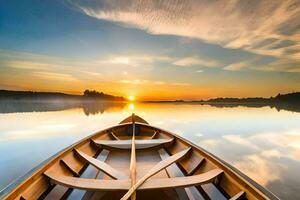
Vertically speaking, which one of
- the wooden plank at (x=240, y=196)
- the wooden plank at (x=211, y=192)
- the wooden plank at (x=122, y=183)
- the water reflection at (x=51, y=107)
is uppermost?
the wooden plank at (x=122, y=183)

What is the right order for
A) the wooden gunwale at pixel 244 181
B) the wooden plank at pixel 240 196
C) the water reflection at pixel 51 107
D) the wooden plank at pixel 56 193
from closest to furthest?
the wooden gunwale at pixel 244 181 → the wooden plank at pixel 240 196 → the wooden plank at pixel 56 193 → the water reflection at pixel 51 107

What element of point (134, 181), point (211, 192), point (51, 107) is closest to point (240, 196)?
point (211, 192)

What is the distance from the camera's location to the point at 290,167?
7934 mm

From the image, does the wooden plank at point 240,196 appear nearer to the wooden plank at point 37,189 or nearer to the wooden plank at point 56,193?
the wooden plank at point 56,193

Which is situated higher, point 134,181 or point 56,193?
point 134,181

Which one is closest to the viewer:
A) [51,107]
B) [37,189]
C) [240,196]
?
[240,196]

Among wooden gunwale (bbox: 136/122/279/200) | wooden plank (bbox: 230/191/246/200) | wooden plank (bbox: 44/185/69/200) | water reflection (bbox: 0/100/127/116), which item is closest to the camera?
wooden gunwale (bbox: 136/122/279/200)

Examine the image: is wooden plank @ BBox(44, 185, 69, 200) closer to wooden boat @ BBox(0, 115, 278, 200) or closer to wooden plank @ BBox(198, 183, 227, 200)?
wooden boat @ BBox(0, 115, 278, 200)

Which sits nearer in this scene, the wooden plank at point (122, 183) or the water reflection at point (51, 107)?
the wooden plank at point (122, 183)

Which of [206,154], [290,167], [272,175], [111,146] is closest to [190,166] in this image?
[206,154]

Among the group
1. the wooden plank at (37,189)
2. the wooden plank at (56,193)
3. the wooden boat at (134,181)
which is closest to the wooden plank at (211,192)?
the wooden boat at (134,181)

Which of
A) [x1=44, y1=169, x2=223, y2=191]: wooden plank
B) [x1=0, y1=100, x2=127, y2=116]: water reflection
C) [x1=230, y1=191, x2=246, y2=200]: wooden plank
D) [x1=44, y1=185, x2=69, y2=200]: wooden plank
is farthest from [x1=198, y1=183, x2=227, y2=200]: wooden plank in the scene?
[x1=0, y1=100, x2=127, y2=116]: water reflection

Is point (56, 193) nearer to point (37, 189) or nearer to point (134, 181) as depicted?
point (37, 189)

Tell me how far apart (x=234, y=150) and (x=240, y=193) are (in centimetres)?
817
